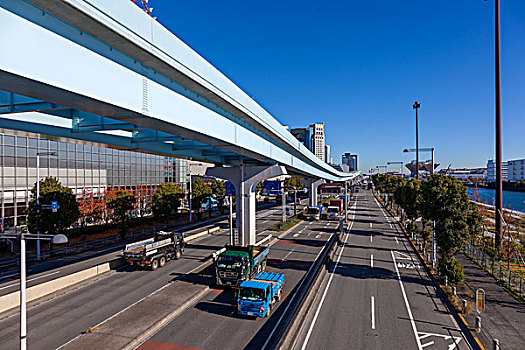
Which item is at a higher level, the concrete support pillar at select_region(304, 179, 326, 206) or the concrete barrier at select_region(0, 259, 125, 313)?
the concrete support pillar at select_region(304, 179, 326, 206)

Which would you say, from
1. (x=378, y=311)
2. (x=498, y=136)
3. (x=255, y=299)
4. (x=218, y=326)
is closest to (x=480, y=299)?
(x=378, y=311)

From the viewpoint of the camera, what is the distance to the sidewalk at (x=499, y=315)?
13750mm

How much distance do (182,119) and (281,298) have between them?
1243 cm

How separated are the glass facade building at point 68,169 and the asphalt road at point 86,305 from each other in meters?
12.7

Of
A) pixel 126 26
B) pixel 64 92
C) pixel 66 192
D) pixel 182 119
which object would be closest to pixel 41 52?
pixel 64 92

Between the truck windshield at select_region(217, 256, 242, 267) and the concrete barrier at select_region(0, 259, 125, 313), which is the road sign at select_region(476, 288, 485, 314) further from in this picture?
the concrete barrier at select_region(0, 259, 125, 313)

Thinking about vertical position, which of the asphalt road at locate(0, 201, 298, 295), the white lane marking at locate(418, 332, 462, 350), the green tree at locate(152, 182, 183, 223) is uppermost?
the green tree at locate(152, 182, 183, 223)

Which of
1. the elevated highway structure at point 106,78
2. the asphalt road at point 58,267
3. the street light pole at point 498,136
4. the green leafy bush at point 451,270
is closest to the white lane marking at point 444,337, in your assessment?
the green leafy bush at point 451,270

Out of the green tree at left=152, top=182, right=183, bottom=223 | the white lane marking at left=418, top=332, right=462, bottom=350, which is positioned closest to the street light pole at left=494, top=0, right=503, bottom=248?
the white lane marking at left=418, top=332, right=462, bottom=350

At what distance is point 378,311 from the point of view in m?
17.0

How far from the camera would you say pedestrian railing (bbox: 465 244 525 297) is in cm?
1987

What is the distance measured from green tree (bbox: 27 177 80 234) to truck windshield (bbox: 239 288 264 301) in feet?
79.4

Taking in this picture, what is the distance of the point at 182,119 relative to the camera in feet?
41.7

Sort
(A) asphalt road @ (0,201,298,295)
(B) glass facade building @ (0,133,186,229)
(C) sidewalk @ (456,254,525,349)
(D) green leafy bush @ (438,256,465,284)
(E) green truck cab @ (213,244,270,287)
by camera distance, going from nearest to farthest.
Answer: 1. (C) sidewalk @ (456,254,525,349)
2. (E) green truck cab @ (213,244,270,287)
3. (D) green leafy bush @ (438,256,465,284)
4. (A) asphalt road @ (0,201,298,295)
5. (B) glass facade building @ (0,133,186,229)
